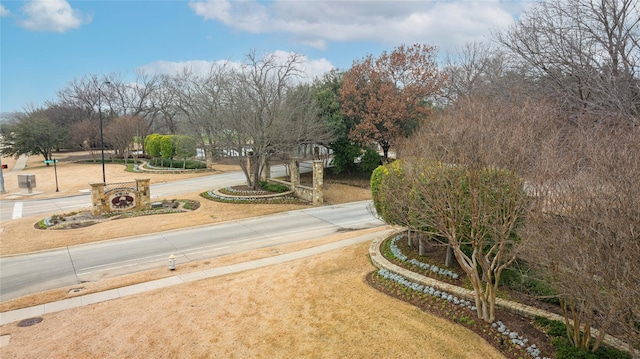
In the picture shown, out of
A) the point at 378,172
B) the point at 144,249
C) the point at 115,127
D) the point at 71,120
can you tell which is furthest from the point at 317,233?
the point at 71,120

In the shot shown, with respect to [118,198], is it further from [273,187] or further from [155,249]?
[273,187]

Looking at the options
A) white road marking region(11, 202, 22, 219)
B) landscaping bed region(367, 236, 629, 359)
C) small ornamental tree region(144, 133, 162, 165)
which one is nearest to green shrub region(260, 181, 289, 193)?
white road marking region(11, 202, 22, 219)

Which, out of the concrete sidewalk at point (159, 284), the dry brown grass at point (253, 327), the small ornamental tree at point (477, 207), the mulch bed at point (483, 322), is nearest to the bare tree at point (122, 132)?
the concrete sidewalk at point (159, 284)

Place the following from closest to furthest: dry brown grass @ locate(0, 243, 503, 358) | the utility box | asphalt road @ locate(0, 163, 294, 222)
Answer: dry brown grass @ locate(0, 243, 503, 358) < asphalt road @ locate(0, 163, 294, 222) < the utility box

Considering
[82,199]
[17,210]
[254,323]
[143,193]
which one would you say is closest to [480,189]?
[254,323]

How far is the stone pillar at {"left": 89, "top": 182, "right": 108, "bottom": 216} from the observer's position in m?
21.8

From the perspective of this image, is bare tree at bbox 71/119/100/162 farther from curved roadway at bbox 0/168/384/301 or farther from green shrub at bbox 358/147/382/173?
green shrub at bbox 358/147/382/173

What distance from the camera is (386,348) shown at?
7.92 m

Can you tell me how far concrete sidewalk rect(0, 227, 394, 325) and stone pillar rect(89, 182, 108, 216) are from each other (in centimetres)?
1184

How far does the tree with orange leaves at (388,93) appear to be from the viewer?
30.3 metres

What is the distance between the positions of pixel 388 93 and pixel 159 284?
23525 mm

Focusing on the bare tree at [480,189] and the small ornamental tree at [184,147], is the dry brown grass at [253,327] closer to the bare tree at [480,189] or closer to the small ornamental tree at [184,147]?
the bare tree at [480,189]

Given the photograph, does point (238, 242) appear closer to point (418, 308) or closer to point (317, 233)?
point (317, 233)

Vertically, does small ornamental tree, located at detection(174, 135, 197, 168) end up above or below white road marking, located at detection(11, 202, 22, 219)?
above
